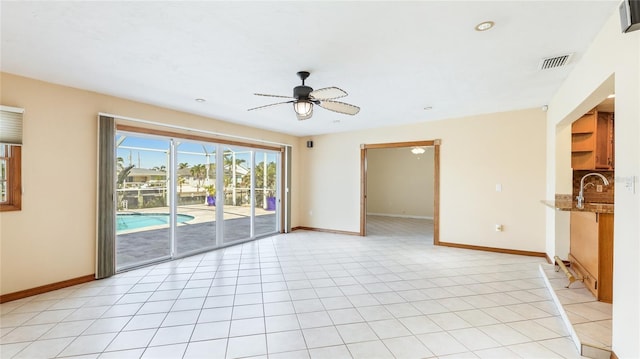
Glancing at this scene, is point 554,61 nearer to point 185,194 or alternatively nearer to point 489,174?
point 489,174

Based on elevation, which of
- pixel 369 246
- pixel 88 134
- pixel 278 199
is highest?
pixel 88 134

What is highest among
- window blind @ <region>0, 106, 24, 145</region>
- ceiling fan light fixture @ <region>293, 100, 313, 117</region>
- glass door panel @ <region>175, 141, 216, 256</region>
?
ceiling fan light fixture @ <region>293, 100, 313, 117</region>

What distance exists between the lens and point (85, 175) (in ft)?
12.2

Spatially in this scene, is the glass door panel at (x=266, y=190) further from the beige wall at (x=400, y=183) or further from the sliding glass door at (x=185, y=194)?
the beige wall at (x=400, y=183)

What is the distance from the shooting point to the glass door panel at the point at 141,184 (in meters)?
4.34

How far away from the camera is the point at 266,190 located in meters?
6.84

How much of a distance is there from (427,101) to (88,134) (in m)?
4.78

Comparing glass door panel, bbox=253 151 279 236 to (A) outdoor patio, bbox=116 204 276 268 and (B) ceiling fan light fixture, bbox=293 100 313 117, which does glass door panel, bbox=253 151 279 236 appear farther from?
(B) ceiling fan light fixture, bbox=293 100 313 117

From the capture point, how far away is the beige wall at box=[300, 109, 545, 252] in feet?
15.9

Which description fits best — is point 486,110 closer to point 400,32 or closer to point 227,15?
point 400,32

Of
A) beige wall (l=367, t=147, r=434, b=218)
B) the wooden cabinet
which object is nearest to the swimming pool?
the wooden cabinet

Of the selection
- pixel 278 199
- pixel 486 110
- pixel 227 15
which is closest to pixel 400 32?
pixel 227 15

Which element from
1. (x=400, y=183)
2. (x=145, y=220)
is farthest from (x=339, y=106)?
(x=400, y=183)

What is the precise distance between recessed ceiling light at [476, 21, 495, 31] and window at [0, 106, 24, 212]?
468 cm
